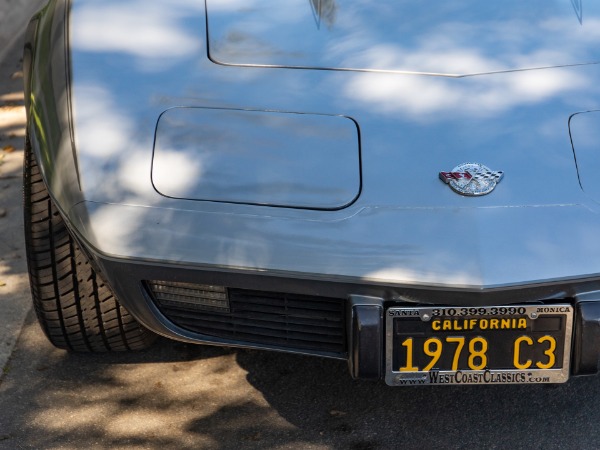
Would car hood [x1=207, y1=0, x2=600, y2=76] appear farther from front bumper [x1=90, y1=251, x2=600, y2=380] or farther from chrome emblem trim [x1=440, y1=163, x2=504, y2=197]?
front bumper [x1=90, y1=251, x2=600, y2=380]

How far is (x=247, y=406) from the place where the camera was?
2.71 meters

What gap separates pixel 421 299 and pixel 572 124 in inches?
26.7

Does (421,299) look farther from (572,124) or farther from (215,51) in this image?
(215,51)

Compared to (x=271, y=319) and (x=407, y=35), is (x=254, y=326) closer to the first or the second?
(x=271, y=319)

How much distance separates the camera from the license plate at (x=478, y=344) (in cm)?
219

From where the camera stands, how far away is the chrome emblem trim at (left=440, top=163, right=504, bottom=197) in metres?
2.28

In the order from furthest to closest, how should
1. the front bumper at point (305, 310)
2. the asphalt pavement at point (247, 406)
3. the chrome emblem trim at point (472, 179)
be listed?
the asphalt pavement at point (247, 406)
the chrome emblem trim at point (472, 179)
the front bumper at point (305, 310)

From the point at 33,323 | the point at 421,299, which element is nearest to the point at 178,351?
the point at 33,323

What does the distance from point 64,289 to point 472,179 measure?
1243 mm

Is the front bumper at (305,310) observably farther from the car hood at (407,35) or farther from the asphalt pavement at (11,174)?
the asphalt pavement at (11,174)

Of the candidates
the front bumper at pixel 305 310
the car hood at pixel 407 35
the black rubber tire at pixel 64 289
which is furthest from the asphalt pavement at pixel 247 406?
the car hood at pixel 407 35

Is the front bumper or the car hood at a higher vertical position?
the car hood

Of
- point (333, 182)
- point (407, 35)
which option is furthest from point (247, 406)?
point (407, 35)

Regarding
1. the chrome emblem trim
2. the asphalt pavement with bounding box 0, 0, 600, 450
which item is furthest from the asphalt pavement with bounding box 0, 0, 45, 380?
the chrome emblem trim
